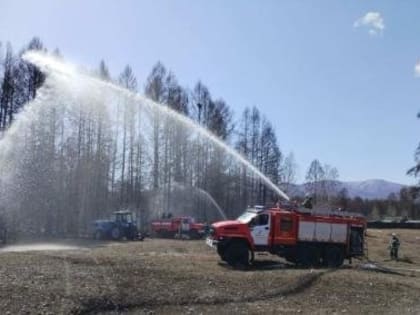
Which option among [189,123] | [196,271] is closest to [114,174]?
[189,123]

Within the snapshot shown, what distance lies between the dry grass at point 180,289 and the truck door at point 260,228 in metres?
2.78

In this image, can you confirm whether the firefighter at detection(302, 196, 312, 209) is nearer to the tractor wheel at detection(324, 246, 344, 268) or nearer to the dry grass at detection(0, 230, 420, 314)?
the tractor wheel at detection(324, 246, 344, 268)

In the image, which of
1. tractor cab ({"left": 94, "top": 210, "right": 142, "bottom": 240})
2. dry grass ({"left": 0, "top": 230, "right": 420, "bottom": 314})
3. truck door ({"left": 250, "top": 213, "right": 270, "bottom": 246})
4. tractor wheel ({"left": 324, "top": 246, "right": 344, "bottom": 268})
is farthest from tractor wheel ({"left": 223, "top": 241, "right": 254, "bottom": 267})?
tractor cab ({"left": 94, "top": 210, "right": 142, "bottom": 240})

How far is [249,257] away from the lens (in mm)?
25516

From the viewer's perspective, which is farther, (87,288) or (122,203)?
(122,203)

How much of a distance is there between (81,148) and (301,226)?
104 feet

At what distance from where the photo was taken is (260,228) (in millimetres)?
25812

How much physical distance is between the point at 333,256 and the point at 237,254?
521cm

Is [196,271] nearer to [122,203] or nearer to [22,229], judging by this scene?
[22,229]

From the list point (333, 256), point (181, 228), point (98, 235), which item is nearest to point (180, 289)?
point (333, 256)

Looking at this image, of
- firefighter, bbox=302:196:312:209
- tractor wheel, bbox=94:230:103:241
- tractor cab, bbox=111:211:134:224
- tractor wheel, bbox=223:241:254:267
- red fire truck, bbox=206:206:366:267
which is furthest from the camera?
tractor cab, bbox=111:211:134:224

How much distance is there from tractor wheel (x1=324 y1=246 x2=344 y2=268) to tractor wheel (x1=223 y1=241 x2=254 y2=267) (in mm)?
4343

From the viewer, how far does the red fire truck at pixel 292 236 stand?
25.1 meters

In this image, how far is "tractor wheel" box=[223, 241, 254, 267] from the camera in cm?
2483
